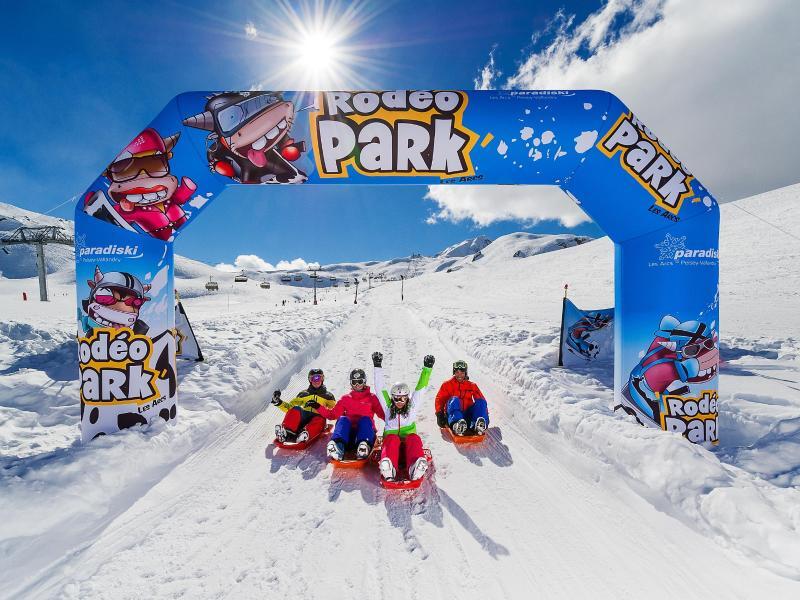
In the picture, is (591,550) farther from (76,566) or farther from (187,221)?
(187,221)

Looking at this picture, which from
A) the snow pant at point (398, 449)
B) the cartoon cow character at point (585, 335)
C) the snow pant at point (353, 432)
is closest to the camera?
the snow pant at point (398, 449)

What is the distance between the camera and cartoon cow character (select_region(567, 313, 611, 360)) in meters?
8.06

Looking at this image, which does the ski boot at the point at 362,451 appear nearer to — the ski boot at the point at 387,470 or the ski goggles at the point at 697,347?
the ski boot at the point at 387,470

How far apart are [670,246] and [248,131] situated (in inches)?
248

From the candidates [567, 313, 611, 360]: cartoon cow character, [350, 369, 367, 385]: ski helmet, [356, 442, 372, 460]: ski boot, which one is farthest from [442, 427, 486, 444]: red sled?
[567, 313, 611, 360]: cartoon cow character

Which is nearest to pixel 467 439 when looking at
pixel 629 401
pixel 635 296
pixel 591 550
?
pixel 591 550

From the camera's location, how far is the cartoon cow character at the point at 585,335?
806 cm

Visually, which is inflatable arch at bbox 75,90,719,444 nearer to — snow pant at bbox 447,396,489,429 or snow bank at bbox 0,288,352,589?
snow bank at bbox 0,288,352,589

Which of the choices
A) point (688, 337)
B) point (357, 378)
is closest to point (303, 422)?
point (357, 378)

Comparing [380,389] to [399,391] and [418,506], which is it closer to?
[399,391]

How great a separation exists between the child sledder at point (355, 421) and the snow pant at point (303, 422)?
130 millimetres

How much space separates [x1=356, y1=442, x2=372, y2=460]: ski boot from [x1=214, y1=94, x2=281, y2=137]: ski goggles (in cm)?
463

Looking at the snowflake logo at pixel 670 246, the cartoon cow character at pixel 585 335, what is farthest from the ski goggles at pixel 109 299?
the cartoon cow character at pixel 585 335

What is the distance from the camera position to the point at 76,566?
2.87 m
